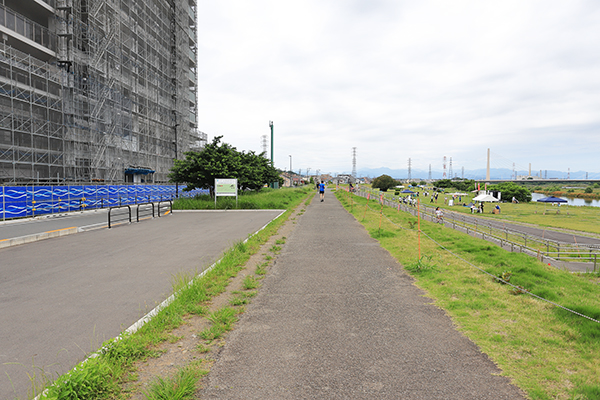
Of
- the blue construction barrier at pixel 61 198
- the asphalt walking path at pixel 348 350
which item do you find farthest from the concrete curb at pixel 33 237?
the asphalt walking path at pixel 348 350

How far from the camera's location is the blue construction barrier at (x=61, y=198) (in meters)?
16.8

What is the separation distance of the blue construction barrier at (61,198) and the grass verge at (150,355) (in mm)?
16625

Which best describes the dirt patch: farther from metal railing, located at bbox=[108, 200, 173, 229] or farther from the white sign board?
the white sign board

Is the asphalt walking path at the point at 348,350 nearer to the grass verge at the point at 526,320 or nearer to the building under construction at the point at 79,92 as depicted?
the grass verge at the point at 526,320

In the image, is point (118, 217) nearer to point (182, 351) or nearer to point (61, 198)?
point (61, 198)

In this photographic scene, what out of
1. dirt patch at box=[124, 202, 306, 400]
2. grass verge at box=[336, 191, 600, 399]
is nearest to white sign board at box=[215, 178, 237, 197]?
grass verge at box=[336, 191, 600, 399]

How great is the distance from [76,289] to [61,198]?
17.8m

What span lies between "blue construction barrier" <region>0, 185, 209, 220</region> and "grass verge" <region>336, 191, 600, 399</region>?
775 inches

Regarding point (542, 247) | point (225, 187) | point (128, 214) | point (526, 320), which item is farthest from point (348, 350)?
point (225, 187)

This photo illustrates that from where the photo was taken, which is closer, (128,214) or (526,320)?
(526,320)

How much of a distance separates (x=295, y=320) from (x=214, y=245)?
254 inches

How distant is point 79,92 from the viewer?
30.4m

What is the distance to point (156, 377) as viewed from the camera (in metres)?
3.29

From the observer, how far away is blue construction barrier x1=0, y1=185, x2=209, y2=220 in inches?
660
